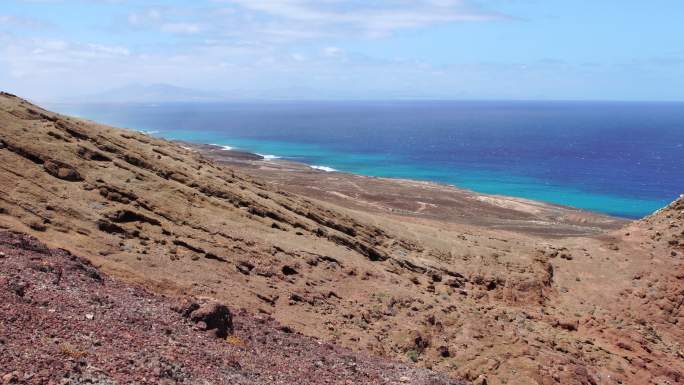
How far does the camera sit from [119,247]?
70.2ft

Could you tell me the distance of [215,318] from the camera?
55.1 ft

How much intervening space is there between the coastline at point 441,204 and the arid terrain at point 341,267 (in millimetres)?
28070

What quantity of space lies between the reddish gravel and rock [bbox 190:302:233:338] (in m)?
0.22

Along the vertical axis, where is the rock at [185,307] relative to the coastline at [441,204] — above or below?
above

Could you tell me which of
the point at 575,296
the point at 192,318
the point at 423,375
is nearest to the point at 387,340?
the point at 423,375

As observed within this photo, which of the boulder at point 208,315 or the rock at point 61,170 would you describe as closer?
the boulder at point 208,315

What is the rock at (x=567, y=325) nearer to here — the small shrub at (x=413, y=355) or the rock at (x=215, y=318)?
the small shrub at (x=413, y=355)

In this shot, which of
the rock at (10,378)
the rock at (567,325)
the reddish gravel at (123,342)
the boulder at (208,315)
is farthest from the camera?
the rock at (567,325)

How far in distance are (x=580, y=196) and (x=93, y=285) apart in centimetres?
10275

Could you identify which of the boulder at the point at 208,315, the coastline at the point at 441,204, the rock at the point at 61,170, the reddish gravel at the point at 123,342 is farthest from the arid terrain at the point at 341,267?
the coastline at the point at 441,204

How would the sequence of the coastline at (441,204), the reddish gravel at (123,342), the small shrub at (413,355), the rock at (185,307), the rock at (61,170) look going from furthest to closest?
the coastline at (441,204) → the rock at (61,170) → the small shrub at (413,355) → the rock at (185,307) → the reddish gravel at (123,342)

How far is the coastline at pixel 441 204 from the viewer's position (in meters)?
70.8

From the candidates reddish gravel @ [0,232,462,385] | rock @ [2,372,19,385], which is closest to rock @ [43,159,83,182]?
reddish gravel @ [0,232,462,385]

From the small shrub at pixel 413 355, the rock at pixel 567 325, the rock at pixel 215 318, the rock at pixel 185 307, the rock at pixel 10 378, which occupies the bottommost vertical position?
the rock at pixel 567 325
